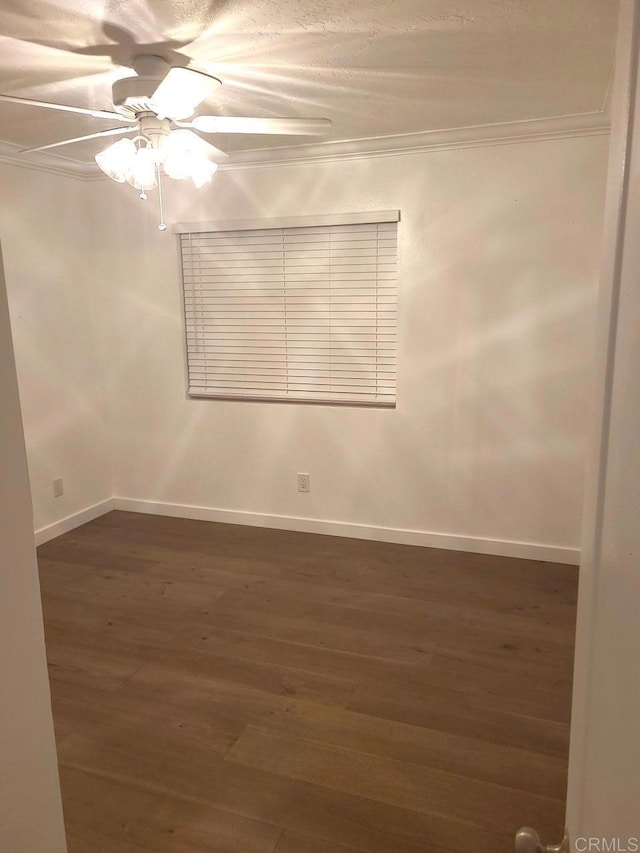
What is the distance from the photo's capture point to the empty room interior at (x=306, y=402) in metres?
1.95

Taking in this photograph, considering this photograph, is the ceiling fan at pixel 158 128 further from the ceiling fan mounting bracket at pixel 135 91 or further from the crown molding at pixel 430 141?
the crown molding at pixel 430 141

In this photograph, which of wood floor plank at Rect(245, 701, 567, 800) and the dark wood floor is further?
wood floor plank at Rect(245, 701, 567, 800)

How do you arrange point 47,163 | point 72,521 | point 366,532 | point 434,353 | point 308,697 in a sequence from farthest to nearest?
point 72,521 → point 366,532 → point 47,163 → point 434,353 → point 308,697

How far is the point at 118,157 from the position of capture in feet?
7.15

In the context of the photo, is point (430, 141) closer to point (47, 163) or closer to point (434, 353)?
point (434, 353)

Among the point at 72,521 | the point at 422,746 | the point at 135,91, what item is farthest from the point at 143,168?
the point at 72,521

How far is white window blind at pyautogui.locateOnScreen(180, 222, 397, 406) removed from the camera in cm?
364

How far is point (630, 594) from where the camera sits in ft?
1.81

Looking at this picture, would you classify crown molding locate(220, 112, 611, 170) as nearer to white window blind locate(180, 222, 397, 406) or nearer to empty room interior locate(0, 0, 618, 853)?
empty room interior locate(0, 0, 618, 853)

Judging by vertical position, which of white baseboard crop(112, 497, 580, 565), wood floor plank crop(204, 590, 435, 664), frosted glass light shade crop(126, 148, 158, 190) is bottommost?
wood floor plank crop(204, 590, 435, 664)

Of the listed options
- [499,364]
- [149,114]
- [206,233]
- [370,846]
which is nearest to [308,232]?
[206,233]

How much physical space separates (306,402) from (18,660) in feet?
10.2

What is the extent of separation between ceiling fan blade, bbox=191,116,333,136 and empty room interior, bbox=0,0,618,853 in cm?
1

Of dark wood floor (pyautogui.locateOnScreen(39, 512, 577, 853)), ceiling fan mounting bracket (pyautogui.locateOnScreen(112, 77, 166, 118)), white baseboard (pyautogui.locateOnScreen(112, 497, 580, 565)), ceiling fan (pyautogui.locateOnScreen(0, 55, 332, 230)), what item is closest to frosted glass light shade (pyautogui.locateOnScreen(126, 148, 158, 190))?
ceiling fan (pyautogui.locateOnScreen(0, 55, 332, 230))
